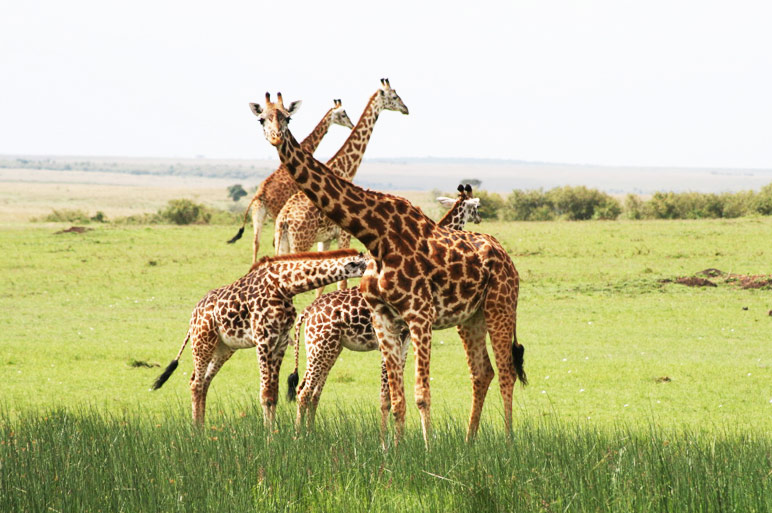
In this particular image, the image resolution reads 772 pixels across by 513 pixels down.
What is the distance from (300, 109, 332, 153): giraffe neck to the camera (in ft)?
43.6

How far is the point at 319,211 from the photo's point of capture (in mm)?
12453

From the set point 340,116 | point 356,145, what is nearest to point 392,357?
point 356,145

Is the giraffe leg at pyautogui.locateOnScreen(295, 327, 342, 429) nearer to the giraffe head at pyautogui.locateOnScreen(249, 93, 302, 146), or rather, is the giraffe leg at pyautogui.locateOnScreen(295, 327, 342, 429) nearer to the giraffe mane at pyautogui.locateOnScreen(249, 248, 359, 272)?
the giraffe mane at pyautogui.locateOnScreen(249, 248, 359, 272)

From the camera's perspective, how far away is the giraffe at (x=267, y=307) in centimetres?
877

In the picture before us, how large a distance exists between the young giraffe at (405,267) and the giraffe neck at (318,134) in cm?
549

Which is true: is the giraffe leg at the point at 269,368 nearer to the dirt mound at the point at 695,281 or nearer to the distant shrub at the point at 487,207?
the dirt mound at the point at 695,281

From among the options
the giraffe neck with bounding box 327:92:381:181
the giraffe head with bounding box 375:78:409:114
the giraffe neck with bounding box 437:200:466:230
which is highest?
the giraffe head with bounding box 375:78:409:114

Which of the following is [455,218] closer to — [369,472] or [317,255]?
[317,255]

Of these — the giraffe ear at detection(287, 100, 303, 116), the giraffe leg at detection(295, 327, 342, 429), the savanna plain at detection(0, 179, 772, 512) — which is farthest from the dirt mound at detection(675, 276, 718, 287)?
the giraffe ear at detection(287, 100, 303, 116)

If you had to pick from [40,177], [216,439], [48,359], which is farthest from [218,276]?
[40,177]

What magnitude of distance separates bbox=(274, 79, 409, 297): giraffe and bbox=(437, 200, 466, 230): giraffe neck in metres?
2.99

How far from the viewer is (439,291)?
25.4ft

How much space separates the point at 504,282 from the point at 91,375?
805cm

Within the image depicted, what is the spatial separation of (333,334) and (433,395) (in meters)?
3.92
